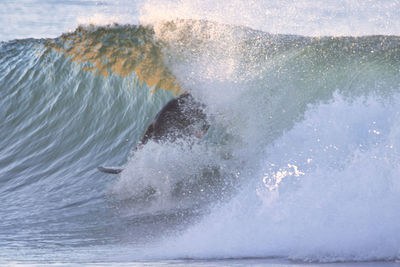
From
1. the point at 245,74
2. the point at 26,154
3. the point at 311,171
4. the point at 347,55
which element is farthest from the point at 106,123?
the point at 311,171

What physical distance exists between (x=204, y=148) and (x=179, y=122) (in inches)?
21.0

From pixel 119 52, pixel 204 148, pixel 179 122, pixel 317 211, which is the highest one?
pixel 119 52

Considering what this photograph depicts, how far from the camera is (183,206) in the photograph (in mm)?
6414

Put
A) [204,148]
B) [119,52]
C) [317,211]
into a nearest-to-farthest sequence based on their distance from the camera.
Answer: [317,211] < [204,148] < [119,52]

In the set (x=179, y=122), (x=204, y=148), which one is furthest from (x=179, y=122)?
(x=204, y=148)

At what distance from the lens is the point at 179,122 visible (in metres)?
7.80

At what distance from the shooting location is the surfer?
A: 775 cm

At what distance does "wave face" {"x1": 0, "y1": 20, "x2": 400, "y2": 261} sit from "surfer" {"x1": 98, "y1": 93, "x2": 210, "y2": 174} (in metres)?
0.15

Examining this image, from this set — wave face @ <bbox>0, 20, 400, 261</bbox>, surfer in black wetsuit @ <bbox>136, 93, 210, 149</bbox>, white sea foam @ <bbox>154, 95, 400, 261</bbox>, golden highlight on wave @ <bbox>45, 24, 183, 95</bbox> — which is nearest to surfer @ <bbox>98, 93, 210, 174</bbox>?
surfer in black wetsuit @ <bbox>136, 93, 210, 149</bbox>

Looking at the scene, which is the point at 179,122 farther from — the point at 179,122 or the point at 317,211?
the point at 317,211

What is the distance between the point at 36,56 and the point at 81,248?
31.7 feet

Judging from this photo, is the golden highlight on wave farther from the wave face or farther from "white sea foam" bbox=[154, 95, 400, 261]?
"white sea foam" bbox=[154, 95, 400, 261]

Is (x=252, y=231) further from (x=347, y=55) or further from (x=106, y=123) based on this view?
(x=347, y=55)

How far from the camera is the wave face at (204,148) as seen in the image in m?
4.03
